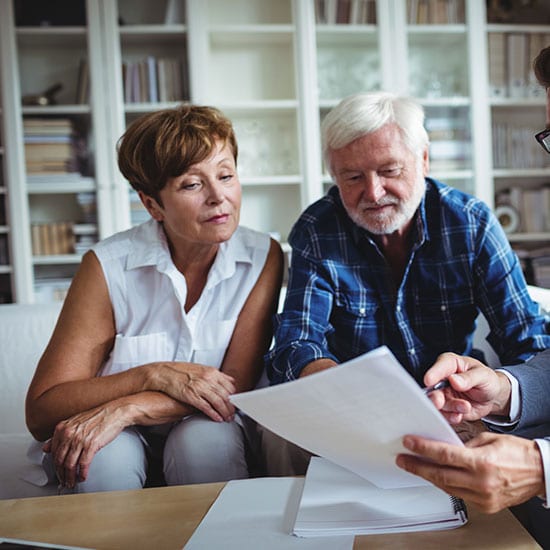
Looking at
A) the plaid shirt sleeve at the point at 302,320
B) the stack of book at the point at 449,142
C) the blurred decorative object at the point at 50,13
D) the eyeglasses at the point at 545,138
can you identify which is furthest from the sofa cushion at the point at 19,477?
the stack of book at the point at 449,142

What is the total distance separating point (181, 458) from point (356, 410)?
2.29 feet

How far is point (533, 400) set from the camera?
3.31 feet

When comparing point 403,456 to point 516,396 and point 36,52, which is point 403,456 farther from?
point 36,52

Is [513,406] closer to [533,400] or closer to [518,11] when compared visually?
[533,400]

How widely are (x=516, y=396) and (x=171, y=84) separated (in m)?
2.70

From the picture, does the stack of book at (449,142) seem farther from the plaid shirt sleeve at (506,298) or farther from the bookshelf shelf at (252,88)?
the plaid shirt sleeve at (506,298)

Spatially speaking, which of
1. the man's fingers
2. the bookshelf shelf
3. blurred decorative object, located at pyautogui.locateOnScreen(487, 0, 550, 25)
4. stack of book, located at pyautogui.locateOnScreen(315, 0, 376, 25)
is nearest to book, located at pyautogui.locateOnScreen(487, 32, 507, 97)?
the bookshelf shelf

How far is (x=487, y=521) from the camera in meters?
0.81

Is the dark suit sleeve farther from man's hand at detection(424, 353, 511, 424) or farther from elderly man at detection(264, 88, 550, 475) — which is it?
elderly man at detection(264, 88, 550, 475)

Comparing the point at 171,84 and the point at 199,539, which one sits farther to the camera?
the point at 171,84

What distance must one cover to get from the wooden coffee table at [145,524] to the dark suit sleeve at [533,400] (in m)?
0.22

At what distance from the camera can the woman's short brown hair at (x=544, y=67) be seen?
1044mm

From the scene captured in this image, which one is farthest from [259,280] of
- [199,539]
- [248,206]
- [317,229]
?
[248,206]

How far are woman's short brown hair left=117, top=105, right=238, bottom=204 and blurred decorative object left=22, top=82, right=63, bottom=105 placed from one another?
1964 millimetres
